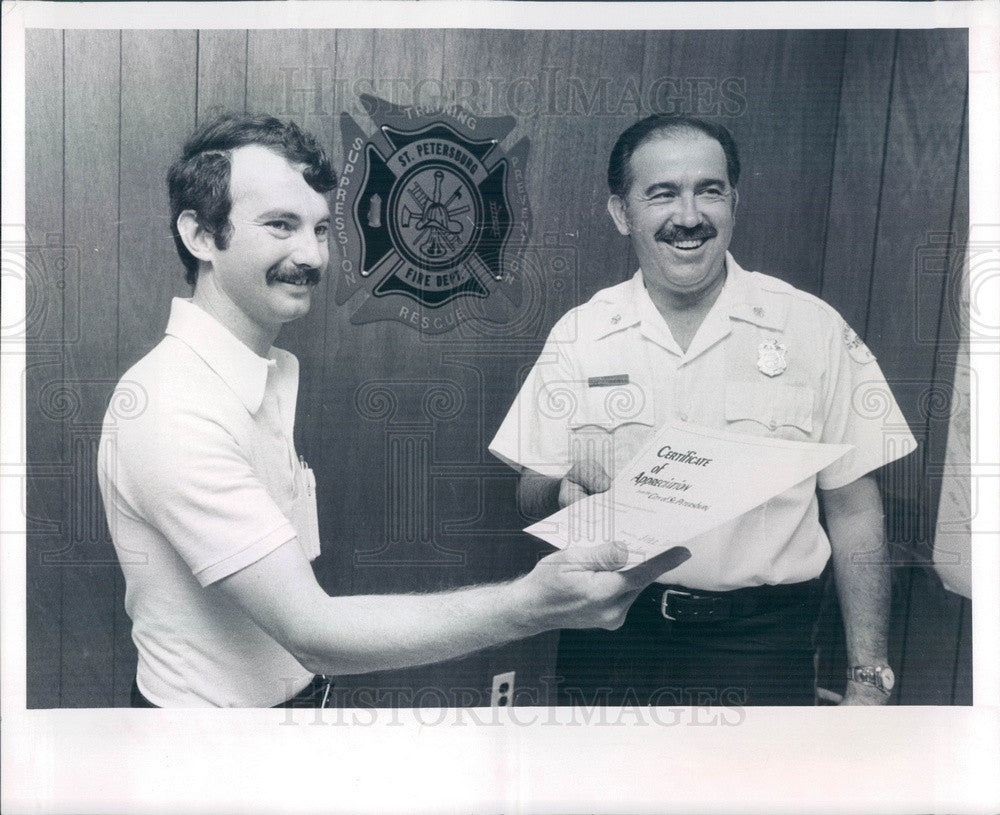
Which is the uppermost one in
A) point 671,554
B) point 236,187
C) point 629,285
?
point 236,187

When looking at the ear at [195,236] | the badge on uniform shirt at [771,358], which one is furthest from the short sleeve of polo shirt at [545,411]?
the ear at [195,236]

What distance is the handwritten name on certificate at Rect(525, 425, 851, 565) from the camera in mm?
2879

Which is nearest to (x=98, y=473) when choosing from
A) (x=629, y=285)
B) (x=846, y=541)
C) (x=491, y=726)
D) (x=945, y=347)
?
(x=491, y=726)

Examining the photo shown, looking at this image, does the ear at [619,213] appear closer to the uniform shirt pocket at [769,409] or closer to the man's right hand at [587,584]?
the uniform shirt pocket at [769,409]

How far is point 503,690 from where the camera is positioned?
2.98 metres

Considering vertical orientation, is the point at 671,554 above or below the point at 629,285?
below

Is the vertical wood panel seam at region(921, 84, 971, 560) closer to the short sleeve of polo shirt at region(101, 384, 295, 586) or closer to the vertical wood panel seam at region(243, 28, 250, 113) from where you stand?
the short sleeve of polo shirt at region(101, 384, 295, 586)

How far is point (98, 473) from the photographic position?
2938 millimetres

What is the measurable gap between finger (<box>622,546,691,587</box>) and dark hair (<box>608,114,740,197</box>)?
3.26ft

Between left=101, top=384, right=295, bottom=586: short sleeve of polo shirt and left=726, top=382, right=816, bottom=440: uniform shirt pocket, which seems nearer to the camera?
left=101, top=384, right=295, bottom=586: short sleeve of polo shirt

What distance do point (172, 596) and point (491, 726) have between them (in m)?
0.96

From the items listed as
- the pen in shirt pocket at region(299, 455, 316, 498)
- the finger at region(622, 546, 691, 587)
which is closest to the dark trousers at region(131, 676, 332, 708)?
the pen in shirt pocket at region(299, 455, 316, 498)

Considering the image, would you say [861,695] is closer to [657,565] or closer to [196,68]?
[657,565]

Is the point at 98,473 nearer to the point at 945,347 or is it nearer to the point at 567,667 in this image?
the point at 567,667
